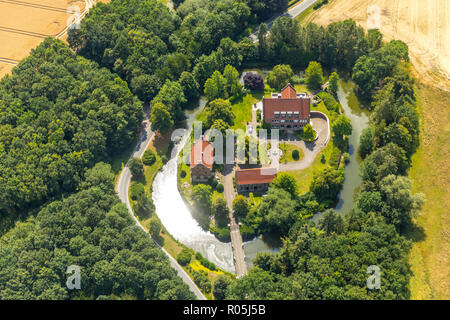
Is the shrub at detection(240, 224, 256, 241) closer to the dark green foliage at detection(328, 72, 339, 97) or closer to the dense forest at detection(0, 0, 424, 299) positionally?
the dense forest at detection(0, 0, 424, 299)

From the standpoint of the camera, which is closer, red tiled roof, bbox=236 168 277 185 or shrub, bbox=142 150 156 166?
red tiled roof, bbox=236 168 277 185

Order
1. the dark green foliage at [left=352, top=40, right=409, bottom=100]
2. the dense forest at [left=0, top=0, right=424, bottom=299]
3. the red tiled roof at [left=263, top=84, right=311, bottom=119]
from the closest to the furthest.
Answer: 1. the dense forest at [left=0, top=0, right=424, bottom=299]
2. the red tiled roof at [left=263, top=84, right=311, bottom=119]
3. the dark green foliage at [left=352, top=40, right=409, bottom=100]

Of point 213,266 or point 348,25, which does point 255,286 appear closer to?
point 213,266

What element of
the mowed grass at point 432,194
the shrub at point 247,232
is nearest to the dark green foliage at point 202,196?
the shrub at point 247,232

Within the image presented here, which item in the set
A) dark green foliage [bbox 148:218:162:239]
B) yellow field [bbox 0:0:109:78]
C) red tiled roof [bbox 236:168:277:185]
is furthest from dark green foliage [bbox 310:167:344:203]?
yellow field [bbox 0:0:109:78]

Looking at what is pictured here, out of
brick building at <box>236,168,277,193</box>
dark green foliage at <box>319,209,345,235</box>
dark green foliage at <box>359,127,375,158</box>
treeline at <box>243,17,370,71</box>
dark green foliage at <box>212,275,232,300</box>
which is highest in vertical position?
treeline at <box>243,17,370,71</box>

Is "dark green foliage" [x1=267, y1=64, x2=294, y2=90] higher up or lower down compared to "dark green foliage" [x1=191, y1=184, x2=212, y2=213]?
higher up
